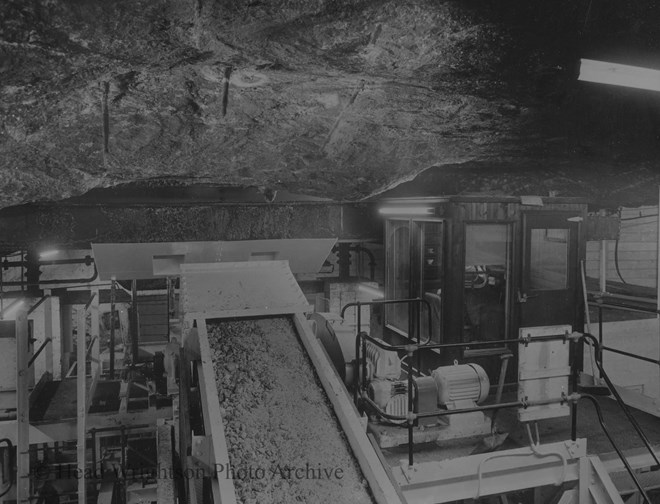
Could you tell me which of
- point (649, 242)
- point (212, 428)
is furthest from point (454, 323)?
point (649, 242)

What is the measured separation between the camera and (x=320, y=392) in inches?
138

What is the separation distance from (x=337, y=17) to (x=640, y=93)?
284 centimetres

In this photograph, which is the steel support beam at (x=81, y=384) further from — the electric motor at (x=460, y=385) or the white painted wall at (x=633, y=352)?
the white painted wall at (x=633, y=352)

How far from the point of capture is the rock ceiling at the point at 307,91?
2.63 metres

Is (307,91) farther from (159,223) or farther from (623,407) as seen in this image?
(623,407)

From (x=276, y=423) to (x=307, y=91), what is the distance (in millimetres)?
2575

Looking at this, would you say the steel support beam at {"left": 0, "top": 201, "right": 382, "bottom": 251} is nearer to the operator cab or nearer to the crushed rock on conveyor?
the crushed rock on conveyor

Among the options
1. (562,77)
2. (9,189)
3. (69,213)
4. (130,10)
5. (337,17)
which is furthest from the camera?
(69,213)

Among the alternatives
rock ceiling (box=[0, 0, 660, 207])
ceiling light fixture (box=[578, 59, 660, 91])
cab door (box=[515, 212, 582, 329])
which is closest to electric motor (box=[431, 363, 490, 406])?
cab door (box=[515, 212, 582, 329])

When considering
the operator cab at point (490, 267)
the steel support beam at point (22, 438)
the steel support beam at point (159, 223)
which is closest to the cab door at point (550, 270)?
the operator cab at point (490, 267)

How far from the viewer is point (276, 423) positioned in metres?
3.21

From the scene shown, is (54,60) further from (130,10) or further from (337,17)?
(337,17)

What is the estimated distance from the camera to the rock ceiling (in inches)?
Answer: 104

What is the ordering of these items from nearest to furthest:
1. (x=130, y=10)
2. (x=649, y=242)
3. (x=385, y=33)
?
(x=130, y=10)
(x=385, y=33)
(x=649, y=242)
